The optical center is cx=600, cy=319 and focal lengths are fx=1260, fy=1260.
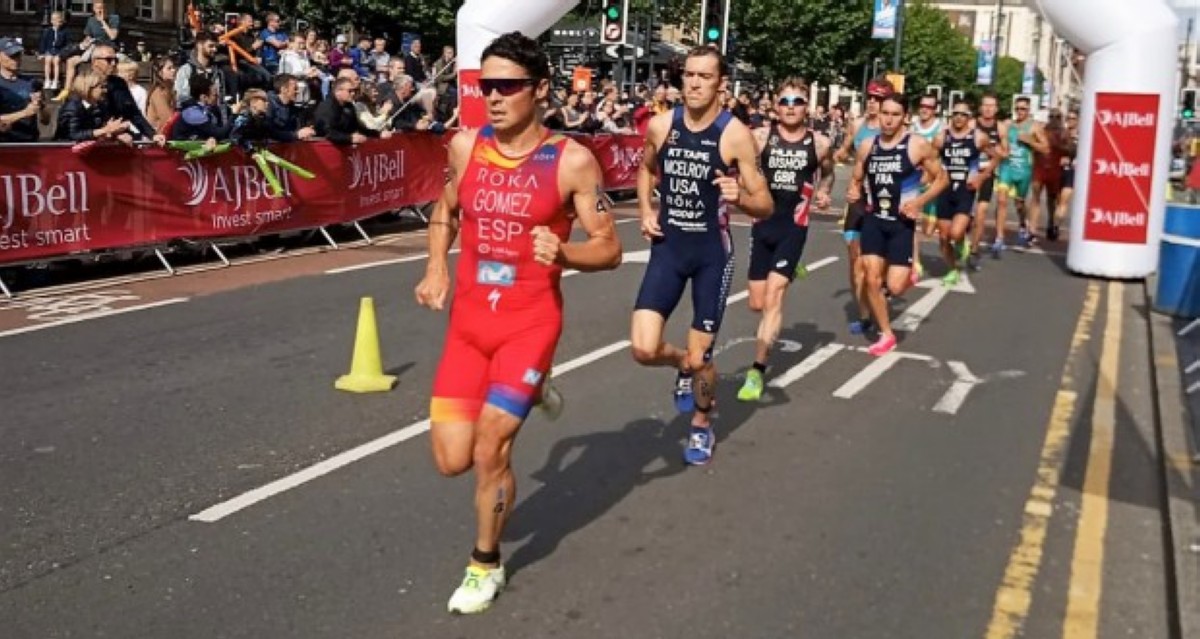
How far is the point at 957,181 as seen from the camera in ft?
46.3

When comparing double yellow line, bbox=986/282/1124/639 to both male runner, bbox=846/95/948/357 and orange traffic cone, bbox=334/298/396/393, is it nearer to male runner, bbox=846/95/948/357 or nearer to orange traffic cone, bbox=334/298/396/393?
male runner, bbox=846/95/948/357

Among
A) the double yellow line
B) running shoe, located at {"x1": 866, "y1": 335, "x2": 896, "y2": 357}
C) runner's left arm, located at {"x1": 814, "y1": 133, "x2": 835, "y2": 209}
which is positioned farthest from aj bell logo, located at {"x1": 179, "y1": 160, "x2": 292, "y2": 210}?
the double yellow line

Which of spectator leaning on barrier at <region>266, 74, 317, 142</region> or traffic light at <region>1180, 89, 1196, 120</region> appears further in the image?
traffic light at <region>1180, 89, 1196, 120</region>

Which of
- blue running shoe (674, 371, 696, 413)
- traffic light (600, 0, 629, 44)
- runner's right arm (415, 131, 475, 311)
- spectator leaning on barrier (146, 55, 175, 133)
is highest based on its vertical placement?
traffic light (600, 0, 629, 44)

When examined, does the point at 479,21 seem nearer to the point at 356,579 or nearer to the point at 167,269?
the point at 167,269

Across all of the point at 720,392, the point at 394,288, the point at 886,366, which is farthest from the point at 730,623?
the point at 394,288

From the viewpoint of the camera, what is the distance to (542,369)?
179 inches

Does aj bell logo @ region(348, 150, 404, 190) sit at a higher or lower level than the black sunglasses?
lower

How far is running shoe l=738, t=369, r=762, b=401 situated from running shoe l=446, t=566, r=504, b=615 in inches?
146

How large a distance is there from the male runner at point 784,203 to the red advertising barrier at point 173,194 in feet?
21.0

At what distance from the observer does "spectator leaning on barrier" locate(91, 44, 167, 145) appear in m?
12.1

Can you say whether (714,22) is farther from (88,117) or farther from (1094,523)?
(1094,523)

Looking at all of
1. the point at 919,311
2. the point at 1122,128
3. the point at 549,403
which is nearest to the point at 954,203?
the point at 919,311

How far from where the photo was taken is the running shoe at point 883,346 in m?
9.72
